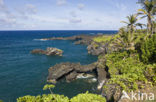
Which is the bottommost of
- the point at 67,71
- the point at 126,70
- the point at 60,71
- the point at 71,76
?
the point at 71,76

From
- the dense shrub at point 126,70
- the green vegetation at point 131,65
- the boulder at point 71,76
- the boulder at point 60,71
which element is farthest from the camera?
the boulder at point 71,76

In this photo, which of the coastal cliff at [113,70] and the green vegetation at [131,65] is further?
the coastal cliff at [113,70]

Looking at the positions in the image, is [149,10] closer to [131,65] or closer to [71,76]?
[131,65]

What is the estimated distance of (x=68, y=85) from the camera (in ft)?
119

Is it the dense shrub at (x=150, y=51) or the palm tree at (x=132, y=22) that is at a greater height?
the palm tree at (x=132, y=22)

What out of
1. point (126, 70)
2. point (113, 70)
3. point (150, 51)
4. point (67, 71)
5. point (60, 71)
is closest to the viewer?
point (126, 70)

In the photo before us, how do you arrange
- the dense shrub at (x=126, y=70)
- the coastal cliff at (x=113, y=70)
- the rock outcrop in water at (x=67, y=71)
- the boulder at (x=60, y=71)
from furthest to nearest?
1. the rock outcrop in water at (x=67, y=71)
2. the boulder at (x=60, y=71)
3. the coastal cliff at (x=113, y=70)
4. the dense shrub at (x=126, y=70)

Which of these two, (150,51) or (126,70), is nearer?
(126,70)

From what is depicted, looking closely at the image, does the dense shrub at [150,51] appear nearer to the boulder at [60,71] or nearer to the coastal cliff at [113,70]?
the coastal cliff at [113,70]

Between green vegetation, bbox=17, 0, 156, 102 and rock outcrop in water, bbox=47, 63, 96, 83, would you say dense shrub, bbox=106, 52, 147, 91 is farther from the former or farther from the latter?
rock outcrop in water, bbox=47, 63, 96, 83

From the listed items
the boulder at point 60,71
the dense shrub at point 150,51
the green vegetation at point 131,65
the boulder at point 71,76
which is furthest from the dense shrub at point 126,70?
the boulder at point 60,71

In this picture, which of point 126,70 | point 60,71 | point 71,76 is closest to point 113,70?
point 126,70

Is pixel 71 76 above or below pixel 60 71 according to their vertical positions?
below

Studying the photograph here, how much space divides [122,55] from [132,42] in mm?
5045
